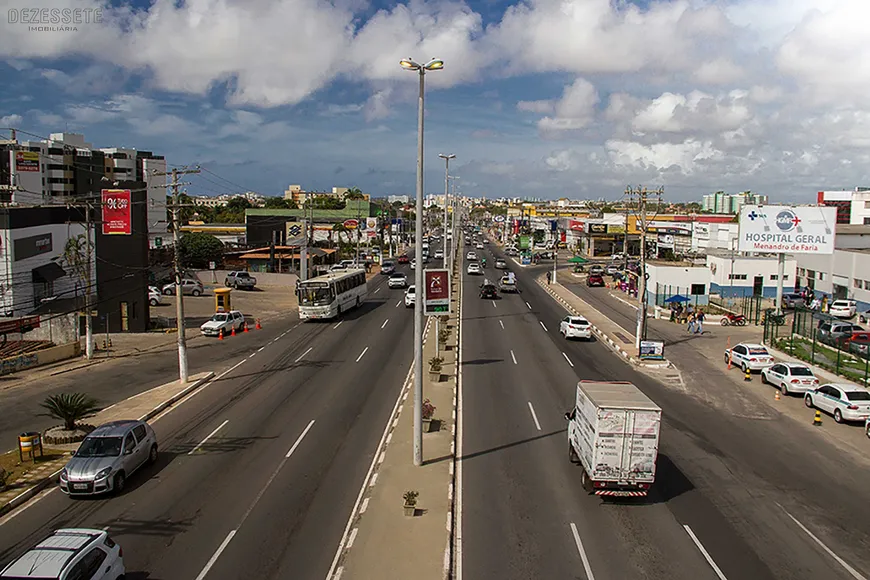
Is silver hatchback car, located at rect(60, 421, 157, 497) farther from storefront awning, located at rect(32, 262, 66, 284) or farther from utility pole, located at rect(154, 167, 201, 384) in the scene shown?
storefront awning, located at rect(32, 262, 66, 284)

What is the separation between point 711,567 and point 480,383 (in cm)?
1621

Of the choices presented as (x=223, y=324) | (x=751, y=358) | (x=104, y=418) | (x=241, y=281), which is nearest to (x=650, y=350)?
(x=751, y=358)

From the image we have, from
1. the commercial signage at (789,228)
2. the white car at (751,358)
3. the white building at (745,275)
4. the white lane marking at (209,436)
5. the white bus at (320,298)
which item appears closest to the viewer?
the white lane marking at (209,436)

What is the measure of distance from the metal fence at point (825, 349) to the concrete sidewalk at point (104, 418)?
2928 cm

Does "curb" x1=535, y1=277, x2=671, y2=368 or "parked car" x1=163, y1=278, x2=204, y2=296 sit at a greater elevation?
"parked car" x1=163, y1=278, x2=204, y2=296

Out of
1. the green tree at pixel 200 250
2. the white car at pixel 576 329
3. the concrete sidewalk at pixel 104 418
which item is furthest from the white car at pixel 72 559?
the green tree at pixel 200 250

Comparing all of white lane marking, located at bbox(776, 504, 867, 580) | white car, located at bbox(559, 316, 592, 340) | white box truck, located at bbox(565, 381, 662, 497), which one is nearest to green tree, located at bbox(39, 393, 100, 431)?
white box truck, located at bbox(565, 381, 662, 497)

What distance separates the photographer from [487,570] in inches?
501

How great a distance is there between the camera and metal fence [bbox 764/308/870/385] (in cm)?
3169

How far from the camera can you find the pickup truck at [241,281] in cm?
6862

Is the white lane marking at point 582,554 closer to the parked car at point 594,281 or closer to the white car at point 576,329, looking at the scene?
the white car at point 576,329

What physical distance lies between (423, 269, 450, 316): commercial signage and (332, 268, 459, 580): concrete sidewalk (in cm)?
380

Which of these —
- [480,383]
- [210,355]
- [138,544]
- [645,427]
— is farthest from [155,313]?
[645,427]

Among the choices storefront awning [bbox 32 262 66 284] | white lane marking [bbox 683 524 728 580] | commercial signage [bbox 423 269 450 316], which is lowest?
white lane marking [bbox 683 524 728 580]
